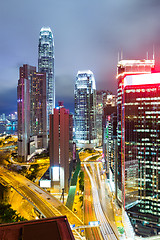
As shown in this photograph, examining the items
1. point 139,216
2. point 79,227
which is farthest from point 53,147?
point 139,216

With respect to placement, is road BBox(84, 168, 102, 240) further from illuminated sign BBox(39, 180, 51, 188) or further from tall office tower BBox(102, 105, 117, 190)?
illuminated sign BBox(39, 180, 51, 188)

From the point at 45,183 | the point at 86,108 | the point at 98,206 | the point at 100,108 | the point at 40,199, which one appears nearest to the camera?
the point at 40,199

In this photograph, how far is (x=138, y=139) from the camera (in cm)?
1670

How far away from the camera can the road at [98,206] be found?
1330cm

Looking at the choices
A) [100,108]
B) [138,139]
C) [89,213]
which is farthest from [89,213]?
[100,108]

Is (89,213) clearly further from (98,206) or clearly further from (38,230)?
(38,230)

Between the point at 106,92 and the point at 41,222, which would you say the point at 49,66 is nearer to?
the point at 106,92

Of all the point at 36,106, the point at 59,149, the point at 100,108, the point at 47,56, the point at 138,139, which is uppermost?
the point at 47,56

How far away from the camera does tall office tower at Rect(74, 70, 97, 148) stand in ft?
164

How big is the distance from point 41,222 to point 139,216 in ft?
44.4

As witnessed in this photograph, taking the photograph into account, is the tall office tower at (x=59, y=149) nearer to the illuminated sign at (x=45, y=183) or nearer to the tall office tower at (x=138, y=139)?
the illuminated sign at (x=45, y=183)

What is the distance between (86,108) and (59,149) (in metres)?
31.0

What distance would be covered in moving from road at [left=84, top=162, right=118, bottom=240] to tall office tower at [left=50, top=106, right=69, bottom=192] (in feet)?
13.4

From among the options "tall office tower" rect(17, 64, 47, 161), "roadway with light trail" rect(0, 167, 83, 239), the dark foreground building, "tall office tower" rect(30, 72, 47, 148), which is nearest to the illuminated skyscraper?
"roadway with light trail" rect(0, 167, 83, 239)
